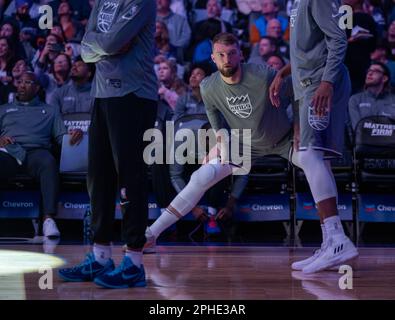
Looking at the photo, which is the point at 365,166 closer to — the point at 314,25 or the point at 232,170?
the point at 232,170

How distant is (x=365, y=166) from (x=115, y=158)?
12.7ft

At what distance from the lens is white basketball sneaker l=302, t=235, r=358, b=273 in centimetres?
451

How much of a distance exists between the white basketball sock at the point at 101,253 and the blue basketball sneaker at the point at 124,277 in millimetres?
183

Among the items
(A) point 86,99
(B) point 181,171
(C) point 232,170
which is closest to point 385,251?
(C) point 232,170

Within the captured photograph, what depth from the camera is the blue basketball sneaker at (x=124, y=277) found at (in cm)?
384

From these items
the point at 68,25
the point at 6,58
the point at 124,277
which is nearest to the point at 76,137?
the point at 6,58

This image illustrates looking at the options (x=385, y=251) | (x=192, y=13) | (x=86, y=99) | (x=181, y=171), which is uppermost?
(x=192, y=13)

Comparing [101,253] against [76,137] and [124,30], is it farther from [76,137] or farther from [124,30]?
[76,137]

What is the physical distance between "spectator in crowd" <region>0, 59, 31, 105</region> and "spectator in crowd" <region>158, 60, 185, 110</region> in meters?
1.49

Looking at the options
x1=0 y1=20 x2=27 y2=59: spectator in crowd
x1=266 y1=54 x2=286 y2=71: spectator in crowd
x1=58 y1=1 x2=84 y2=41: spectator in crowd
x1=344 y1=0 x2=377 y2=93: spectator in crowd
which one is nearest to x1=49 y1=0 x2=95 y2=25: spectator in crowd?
x1=58 y1=1 x2=84 y2=41: spectator in crowd

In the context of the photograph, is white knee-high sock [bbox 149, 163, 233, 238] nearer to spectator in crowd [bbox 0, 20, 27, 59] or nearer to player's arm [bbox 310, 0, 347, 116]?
player's arm [bbox 310, 0, 347, 116]

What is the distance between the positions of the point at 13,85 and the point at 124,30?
5.11 meters

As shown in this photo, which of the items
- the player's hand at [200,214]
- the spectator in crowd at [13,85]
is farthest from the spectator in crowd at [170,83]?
the player's hand at [200,214]

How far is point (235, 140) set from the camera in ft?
17.8
